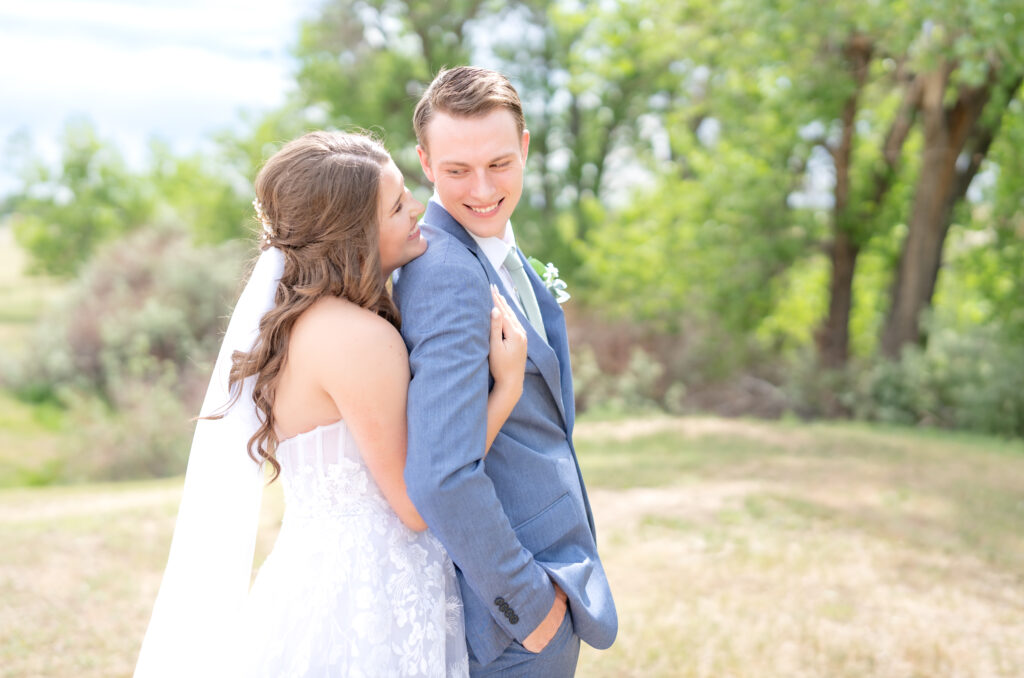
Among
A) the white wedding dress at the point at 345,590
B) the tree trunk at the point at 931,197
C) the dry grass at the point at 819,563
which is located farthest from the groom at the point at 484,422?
the tree trunk at the point at 931,197

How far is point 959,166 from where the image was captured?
1487cm

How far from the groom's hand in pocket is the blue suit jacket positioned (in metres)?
0.03

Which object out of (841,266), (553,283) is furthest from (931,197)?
(553,283)

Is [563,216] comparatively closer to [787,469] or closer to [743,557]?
[787,469]

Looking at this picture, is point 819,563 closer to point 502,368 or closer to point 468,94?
point 502,368

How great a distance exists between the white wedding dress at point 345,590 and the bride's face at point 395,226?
18.2 inches

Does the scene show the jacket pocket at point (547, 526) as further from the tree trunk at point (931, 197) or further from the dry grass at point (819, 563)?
the tree trunk at point (931, 197)

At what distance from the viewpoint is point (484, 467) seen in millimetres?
2328

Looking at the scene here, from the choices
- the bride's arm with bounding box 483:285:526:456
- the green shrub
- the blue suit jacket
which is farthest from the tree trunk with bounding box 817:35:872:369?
the bride's arm with bounding box 483:285:526:456

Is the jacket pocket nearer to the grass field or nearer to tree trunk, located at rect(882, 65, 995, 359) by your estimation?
the grass field

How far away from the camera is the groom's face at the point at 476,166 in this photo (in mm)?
2469

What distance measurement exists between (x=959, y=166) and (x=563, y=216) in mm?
14969

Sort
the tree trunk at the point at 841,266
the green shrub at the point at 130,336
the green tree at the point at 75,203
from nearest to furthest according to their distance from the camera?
the tree trunk at the point at 841,266 < the green shrub at the point at 130,336 < the green tree at the point at 75,203

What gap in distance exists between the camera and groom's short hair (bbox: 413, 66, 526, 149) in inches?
95.9
